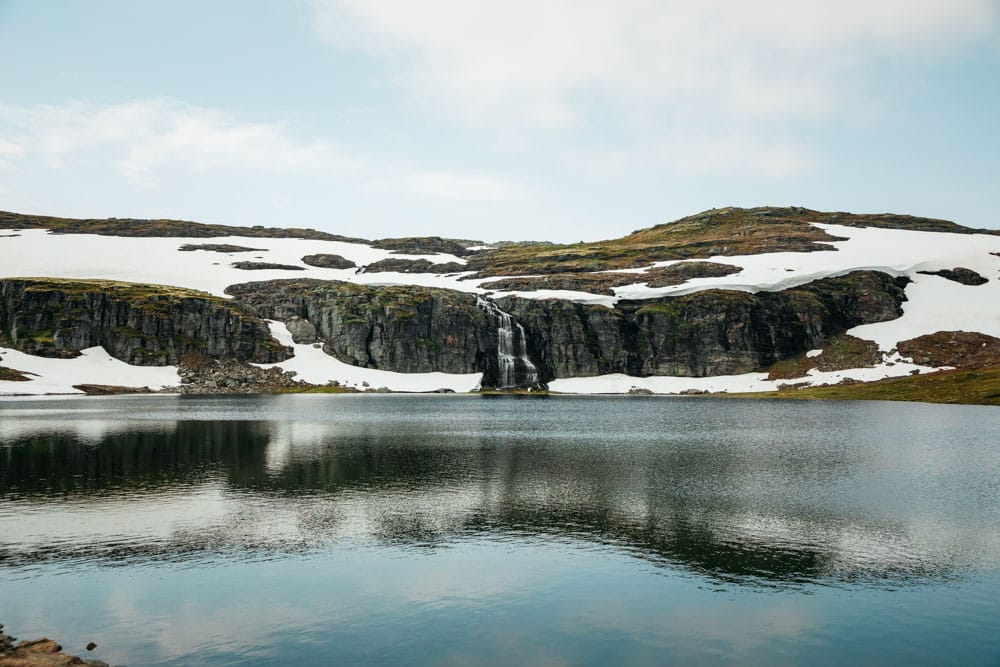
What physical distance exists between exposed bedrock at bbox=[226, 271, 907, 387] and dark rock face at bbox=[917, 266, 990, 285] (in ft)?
39.0

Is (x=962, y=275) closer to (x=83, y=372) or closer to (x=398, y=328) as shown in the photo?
(x=398, y=328)

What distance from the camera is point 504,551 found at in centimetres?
2638

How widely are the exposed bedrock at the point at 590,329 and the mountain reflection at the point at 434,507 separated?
97321 mm

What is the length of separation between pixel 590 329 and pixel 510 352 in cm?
1964

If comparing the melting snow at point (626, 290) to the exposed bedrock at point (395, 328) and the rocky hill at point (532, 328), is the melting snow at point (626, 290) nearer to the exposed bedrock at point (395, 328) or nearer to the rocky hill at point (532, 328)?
the rocky hill at point (532, 328)

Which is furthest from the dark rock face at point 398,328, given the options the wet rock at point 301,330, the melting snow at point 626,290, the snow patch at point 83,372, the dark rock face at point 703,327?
the snow patch at point 83,372

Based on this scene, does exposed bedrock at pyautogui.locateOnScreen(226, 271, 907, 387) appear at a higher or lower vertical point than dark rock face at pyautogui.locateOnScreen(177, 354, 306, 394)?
higher

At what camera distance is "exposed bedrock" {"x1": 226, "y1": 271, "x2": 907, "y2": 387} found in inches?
5876

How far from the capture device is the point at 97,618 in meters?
19.2

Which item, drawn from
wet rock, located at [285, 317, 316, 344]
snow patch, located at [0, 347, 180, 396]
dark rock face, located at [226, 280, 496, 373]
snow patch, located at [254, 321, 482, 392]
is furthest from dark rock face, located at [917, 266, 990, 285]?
snow patch, located at [0, 347, 180, 396]

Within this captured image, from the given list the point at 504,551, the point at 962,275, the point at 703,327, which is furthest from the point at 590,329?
the point at 504,551

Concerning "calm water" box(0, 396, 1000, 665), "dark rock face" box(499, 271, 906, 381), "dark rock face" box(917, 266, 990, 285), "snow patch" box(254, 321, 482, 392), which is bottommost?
"calm water" box(0, 396, 1000, 665)

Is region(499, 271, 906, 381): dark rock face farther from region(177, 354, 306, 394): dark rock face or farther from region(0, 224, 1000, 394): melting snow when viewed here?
region(177, 354, 306, 394): dark rock face

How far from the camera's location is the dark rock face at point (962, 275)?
519ft
